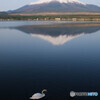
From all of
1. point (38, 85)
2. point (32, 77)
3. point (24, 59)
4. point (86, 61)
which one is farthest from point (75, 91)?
point (24, 59)

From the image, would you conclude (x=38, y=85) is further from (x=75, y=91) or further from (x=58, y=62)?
(x=58, y=62)

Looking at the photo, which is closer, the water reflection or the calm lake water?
the calm lake water

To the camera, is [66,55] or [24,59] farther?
[66,55]

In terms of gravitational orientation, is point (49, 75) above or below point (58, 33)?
below

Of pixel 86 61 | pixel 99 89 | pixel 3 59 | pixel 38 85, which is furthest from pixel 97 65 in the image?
pixel 3 59

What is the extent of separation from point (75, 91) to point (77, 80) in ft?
4.62

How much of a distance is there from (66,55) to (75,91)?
23.9 feet

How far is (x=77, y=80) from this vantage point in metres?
10.1

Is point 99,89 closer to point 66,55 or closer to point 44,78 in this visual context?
point 44,78

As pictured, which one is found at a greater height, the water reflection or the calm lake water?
the water reflection

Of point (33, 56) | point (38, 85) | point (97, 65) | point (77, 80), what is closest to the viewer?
point (38, 85)

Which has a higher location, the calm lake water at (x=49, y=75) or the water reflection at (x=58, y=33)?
the water reflection at (x=58, y=33)

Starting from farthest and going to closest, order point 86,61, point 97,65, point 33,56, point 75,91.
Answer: point 33,56 → point 86,61 → point 97,65 → point 75,91

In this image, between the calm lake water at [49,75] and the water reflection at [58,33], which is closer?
the calm lake water at [49,75]
